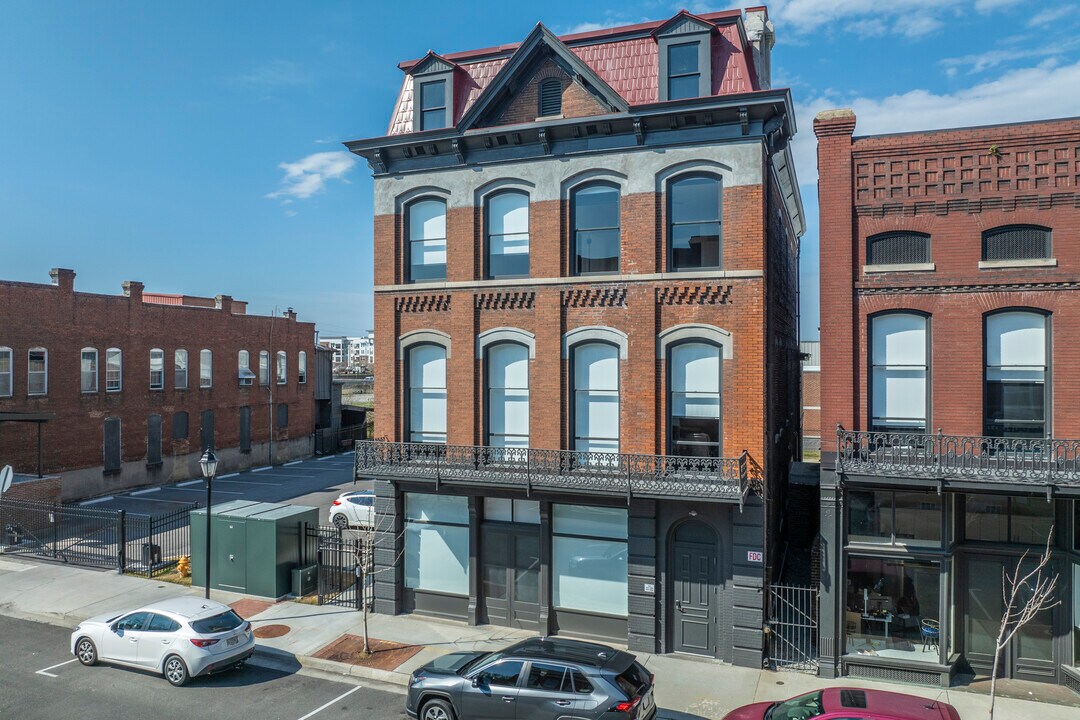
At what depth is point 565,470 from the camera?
15094mm

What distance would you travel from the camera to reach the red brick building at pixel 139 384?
94.0 feet

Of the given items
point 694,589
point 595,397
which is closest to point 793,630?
point 694,589

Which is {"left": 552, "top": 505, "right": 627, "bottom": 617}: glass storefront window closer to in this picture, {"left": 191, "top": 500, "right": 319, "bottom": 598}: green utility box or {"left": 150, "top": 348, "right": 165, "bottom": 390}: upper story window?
{"left": 191, "top": 500, "right": 319, "bottom": 598}: green utility box

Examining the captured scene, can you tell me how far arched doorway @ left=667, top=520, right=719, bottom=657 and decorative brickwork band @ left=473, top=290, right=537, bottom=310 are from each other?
590 centimetres

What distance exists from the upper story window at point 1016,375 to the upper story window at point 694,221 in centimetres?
542

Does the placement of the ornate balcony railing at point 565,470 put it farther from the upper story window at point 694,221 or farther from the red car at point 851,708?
the upper story window at point 694,221

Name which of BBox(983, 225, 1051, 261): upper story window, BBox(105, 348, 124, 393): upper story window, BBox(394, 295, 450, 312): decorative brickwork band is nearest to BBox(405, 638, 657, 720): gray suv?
BBox(394, 295, 450, 312): decorative brickwork band

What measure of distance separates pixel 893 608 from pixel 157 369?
33.2 m

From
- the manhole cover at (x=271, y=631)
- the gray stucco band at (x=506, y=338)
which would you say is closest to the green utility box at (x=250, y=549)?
the manhole cover at (x=271, y=631)

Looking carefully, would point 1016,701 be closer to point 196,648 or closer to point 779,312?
point 779,312

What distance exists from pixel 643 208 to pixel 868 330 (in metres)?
5.18

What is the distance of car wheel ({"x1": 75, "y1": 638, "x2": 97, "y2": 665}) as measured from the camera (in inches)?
551

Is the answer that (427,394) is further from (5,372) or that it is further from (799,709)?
(5,372)

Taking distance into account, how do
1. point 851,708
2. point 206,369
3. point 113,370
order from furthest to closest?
1. point 206,369
2. point 113,370
3. point 851,708
